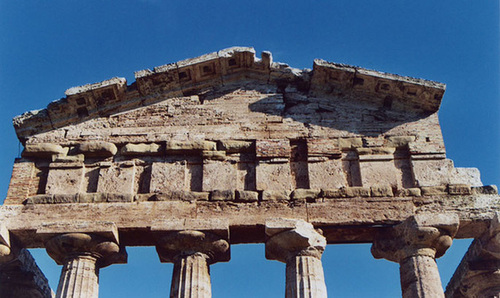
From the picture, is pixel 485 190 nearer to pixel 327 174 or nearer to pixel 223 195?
pixel 327 174

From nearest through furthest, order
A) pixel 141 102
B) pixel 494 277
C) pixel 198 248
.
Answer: pixel 198 248, pixel 494 277, pixel 141 102

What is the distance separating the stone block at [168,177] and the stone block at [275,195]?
159 centimetres

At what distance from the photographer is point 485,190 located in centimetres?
1366

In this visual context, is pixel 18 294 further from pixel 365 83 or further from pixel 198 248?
pixel 365 83

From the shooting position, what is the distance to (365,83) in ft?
49.4

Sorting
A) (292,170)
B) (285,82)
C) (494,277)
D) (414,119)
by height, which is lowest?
(494,277)

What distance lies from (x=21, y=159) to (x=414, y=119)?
322 inches

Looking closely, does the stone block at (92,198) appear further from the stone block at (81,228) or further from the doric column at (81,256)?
the doric column at (81,256)

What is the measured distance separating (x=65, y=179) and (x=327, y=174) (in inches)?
205

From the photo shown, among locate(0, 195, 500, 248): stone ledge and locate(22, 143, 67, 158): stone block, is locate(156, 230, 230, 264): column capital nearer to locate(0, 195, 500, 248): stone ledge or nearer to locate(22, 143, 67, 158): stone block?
locate(0, 195, 500, 248): stone ledge

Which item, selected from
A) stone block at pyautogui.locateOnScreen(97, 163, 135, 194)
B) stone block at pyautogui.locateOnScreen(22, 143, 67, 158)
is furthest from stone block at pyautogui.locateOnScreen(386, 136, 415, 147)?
stone block at pyautogui.locateOnScreen(22, 143, 67, 158)

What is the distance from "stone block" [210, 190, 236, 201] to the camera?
13.7 metres

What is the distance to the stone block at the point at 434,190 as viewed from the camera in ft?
44.8

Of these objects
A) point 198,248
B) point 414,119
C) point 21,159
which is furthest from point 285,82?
point 21,159
